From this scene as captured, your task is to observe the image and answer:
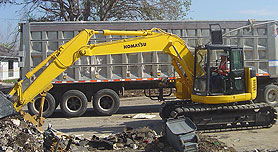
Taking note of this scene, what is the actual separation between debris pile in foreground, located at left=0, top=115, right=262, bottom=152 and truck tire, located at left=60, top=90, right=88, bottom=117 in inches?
169

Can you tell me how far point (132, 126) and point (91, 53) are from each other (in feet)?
10.1

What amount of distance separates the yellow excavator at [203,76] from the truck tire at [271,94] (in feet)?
12.1

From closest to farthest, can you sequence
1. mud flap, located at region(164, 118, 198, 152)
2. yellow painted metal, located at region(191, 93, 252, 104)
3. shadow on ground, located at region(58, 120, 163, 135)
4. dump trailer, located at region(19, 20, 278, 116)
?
mud flap, located at region(164, 118, 198, 152) → yellow painted metal, located at region(191, 93, 252, 104) → shadow on ground, located at region(58, 120, 163, 135) → dump trailer, located at region(19, 20, 278, 116)

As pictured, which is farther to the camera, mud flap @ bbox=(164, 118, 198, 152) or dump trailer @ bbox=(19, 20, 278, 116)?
dump trailer @ bbox=(19, 20, 278, 116)

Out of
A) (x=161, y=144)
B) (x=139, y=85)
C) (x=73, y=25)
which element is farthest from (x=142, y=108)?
(x=161, y=144)

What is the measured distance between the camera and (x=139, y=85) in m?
12.6

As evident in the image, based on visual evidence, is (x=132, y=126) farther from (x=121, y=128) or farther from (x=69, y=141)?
(x=69, y=141)

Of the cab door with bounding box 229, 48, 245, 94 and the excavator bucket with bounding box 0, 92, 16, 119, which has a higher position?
the cab door with bounding box 229, 48, 245, 94

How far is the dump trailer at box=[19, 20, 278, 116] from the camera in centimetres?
1191

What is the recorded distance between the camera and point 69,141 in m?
6.50

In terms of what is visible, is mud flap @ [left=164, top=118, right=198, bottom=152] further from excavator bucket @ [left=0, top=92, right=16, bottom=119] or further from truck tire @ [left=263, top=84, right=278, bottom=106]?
truck tire @ [left=263, top=84, right=278, bottom=106]

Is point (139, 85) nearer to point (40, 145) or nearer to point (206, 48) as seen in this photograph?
point (206, 48)

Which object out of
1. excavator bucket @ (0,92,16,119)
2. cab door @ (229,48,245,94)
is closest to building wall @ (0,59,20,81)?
excavator bucket @ (0,92,16,119)

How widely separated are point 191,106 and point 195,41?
461 cm
